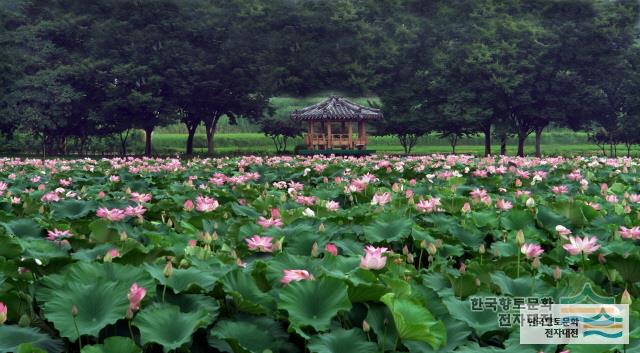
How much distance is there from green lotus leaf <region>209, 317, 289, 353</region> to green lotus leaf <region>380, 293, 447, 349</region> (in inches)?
12.2

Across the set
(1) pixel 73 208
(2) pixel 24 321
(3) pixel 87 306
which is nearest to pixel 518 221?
(3) pixel 87 306

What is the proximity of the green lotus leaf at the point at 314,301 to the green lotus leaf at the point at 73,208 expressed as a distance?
255 cm

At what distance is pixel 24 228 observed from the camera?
3.27 meters

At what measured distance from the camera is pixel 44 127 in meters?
33.2

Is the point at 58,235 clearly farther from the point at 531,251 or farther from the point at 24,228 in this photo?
the point at 531,251

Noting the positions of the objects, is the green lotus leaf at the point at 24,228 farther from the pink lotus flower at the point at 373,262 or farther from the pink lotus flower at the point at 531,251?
the pink lotus flower at the point at 531,251

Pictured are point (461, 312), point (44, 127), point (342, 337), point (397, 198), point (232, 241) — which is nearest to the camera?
point (342, 337)

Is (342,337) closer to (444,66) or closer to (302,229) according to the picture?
(302,229)

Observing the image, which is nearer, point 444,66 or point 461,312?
point 461,312

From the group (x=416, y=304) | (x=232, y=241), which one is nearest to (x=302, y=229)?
(x=232, y=241)

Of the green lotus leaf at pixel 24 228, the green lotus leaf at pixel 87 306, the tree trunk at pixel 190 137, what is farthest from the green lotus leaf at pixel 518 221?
the tree trunk at pixel 190 137

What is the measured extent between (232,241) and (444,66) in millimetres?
33928

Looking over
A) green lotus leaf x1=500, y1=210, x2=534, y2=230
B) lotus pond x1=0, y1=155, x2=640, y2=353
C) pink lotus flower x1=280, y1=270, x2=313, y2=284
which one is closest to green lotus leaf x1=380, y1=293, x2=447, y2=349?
lotus pond x1=0, y1=155, x2=640, y2=353

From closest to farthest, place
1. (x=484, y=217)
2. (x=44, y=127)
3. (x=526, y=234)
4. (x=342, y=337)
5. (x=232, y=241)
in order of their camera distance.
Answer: (x=342, y=337) → (x=232, y=241) → (x=526, y=234) → (x=484, y=217) → (x=44, y=127)
